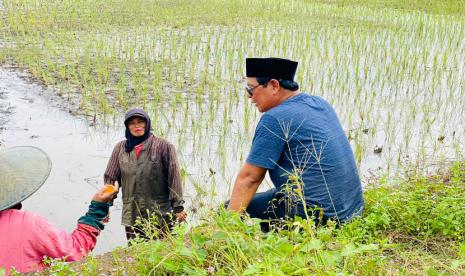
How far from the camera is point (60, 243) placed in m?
2.10

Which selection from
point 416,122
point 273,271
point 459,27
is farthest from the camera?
point 459,27

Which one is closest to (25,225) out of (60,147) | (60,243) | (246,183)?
(60,243)

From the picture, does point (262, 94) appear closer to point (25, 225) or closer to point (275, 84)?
point (275, 84)

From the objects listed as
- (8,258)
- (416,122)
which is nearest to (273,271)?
(8,258)

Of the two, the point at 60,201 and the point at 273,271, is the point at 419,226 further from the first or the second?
the point at 60,201

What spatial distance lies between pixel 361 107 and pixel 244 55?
8.19 ft

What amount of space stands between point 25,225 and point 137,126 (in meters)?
1.13

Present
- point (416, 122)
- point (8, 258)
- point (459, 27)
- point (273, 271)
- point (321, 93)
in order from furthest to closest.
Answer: point (459, 27) → point (321, 93) → point (416, 122) → point (8, 258) → point (273, 271)

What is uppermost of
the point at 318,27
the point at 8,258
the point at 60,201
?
the point at 318,27

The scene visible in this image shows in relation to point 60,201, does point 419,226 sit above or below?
above

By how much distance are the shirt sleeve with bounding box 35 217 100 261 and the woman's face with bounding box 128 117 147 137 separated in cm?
86

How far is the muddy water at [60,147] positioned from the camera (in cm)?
365

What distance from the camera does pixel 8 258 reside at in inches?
78.8

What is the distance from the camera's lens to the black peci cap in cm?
250
